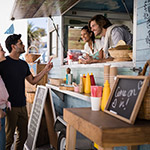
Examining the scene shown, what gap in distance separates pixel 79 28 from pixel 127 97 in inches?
102

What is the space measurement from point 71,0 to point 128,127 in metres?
2.31

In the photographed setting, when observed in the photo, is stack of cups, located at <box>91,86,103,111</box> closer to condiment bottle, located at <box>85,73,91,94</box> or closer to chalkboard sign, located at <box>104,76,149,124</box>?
chalkboard sign, located at <box>104,76,149,124</box>

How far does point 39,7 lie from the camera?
3.31 metres

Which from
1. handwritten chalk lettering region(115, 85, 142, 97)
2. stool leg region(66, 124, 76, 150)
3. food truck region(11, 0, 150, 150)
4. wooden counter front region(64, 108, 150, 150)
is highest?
food truck region(11, 0, 150, 150)

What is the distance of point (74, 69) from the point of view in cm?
361

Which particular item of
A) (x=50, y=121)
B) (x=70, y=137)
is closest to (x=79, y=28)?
(x=50, y=121)

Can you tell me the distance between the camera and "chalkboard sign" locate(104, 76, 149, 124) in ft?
4.23

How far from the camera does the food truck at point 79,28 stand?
6.28 feet

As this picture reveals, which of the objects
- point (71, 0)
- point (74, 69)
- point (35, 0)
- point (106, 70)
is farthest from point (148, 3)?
point (74, 69)

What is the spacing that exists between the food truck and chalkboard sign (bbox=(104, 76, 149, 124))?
0.47 m

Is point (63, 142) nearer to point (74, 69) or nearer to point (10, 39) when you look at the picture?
point (74, 69)

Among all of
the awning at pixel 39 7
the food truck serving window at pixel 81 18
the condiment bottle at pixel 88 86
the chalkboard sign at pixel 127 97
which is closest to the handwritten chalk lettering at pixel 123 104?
the chalkboard sign at pixel 127 97

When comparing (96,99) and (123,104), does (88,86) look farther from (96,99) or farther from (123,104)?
(123,104)

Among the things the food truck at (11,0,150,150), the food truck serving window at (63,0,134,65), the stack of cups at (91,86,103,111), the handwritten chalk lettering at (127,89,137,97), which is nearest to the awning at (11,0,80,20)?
the food truck at (11,0,150,150)
